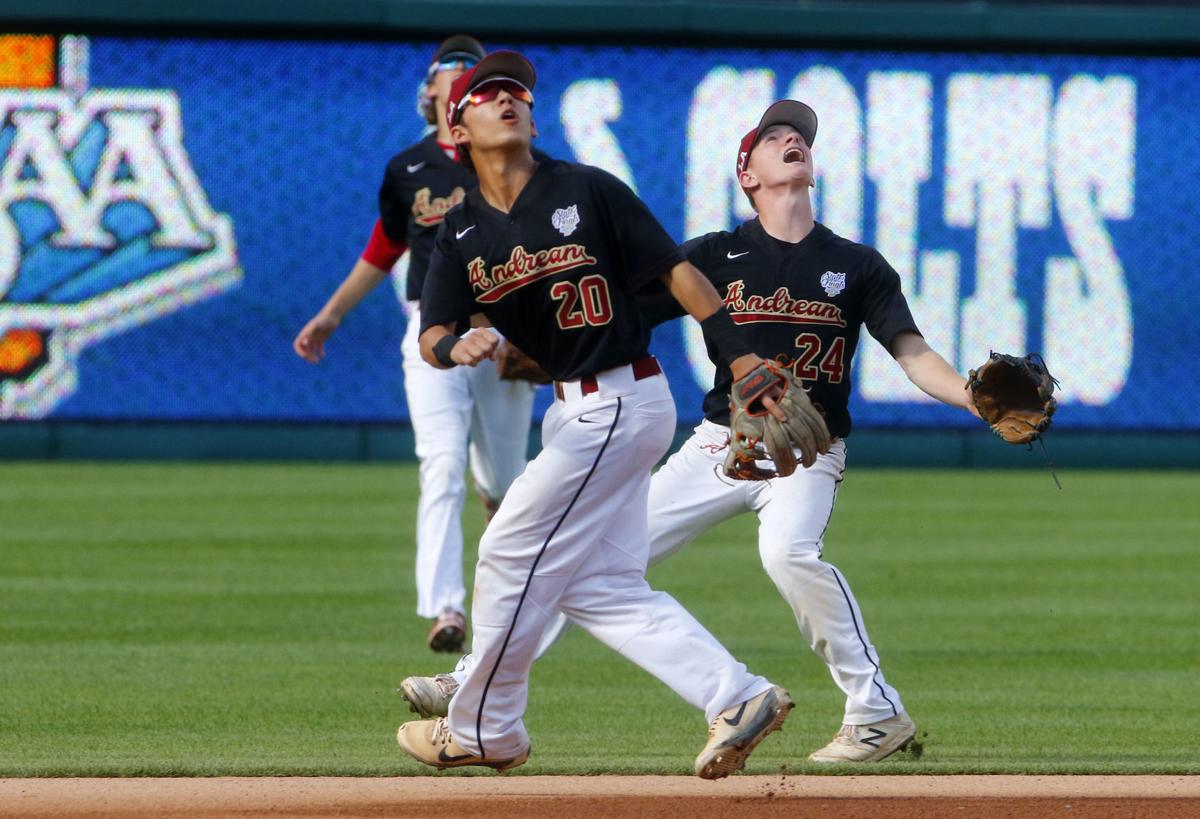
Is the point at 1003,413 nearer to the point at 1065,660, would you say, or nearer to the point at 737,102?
the point at 1065,660

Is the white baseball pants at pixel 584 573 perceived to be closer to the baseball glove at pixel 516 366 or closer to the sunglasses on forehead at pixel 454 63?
the baseball glove at pixel 516 366

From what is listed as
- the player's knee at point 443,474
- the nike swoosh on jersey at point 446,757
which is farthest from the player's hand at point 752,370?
the player's knee at point 443,474

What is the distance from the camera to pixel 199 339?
15453 millimetres

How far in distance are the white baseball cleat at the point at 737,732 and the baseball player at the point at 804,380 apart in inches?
30.0

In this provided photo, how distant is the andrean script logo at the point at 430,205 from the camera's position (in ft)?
23.3

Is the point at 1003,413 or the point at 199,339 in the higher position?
the point at 1003,413

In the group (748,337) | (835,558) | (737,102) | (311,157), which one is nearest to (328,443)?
(311,157)

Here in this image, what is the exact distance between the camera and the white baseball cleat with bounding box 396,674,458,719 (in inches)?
196

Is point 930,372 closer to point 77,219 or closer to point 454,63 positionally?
point 454,63

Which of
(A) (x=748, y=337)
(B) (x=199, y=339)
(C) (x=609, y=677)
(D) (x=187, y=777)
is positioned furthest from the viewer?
(B) (x=199, y=339)

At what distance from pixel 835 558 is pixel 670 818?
5.87m

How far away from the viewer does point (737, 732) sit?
429 cm

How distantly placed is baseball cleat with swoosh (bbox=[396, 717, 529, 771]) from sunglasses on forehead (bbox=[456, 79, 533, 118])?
1452 mm

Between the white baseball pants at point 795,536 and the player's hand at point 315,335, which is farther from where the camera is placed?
the player's hand at point 315,335
